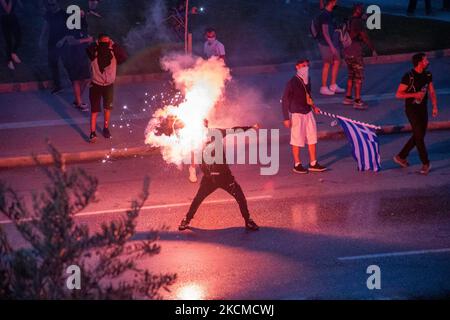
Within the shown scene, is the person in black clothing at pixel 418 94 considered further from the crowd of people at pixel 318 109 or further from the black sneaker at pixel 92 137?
the black sneaker at pixel 92 137

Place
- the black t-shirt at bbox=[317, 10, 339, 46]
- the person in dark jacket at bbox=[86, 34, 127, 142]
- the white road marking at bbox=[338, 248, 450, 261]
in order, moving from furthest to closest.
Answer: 1. the black t-shirt at bbox=[317, 10, 339, 46]
2. the person in dark jacket at bbox=[86, 34, 127, 142]
3. the white road marking at bbox=[338, 248, 450, 261]

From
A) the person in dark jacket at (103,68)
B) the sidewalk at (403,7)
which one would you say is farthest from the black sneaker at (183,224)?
the sidewalk at (403,7)

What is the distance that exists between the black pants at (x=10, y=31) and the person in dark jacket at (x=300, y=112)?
920 cm

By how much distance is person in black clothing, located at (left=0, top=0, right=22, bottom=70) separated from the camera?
1997 centimetres

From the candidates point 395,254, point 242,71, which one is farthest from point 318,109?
point 242,71

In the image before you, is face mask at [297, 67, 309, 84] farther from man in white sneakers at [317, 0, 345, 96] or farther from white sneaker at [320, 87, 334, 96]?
white sneaker at [320, 87, 334, 96]

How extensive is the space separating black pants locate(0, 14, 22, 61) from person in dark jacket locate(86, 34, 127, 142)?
5.76 m

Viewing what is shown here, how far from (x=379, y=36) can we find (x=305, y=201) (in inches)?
473

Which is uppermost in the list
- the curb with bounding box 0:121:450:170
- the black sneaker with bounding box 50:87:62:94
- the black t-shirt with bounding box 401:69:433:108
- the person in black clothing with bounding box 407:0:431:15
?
the person in black clothing with bounding box 407:0:431:15

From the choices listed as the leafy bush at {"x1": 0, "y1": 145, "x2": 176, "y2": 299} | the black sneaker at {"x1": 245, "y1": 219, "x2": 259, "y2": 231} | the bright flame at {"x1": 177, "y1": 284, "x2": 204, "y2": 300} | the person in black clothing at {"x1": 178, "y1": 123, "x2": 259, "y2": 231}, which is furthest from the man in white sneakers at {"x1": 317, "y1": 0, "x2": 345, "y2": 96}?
the leafy bush at {"x1": 0, "y1": 145, "x2": 176, "y2": 299}

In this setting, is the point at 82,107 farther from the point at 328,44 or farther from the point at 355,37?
the point at 355,37

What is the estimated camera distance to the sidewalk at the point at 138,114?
1557 cm
